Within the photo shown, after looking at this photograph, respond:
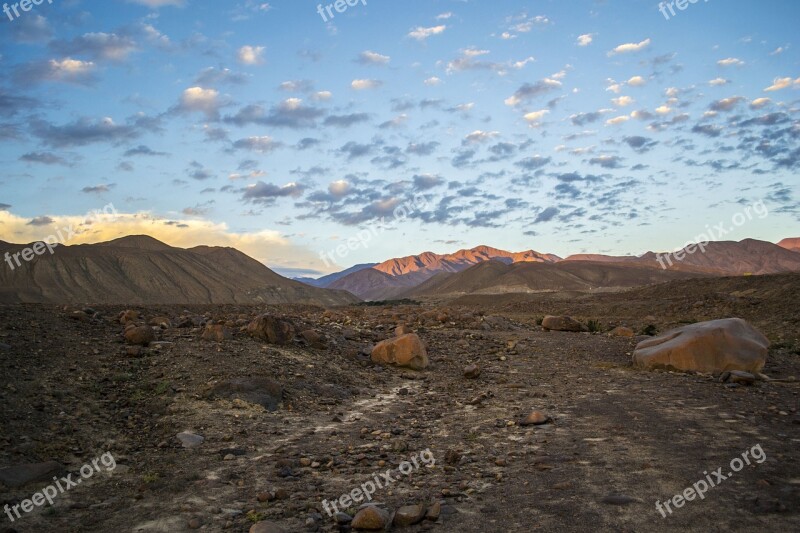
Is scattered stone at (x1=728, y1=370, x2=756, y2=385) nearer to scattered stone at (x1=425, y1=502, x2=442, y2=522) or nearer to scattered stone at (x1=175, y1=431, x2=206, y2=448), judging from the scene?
scattered stone at (x1=425, y1=502, x2=442, y2=522)

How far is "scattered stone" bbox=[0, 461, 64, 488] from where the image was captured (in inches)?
227

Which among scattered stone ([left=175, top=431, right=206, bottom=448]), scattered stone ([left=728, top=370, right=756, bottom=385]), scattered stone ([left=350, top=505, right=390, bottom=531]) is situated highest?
scattered stone ([left=175, top=431, right=206, bottom=448])

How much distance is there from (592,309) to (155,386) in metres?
30.5

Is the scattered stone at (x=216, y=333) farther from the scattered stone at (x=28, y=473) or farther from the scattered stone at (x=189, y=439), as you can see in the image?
the scattered stone at (x=28, y=473)

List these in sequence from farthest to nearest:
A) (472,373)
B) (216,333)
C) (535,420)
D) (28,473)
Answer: (472,373) < (216,333) < (535,420) < (28,473)

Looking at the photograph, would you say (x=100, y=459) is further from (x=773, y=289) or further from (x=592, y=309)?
(x=773, y=289)

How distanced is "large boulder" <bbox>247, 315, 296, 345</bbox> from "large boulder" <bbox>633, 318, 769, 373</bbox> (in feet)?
31.5

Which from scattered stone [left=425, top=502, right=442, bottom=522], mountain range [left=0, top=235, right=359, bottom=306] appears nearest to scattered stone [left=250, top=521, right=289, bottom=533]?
scattered stone [left=425, top=502, right=442, bottom=522]

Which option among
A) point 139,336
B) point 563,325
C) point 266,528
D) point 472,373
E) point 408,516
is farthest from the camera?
point 563,325

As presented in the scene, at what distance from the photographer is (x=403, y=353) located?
14.4m

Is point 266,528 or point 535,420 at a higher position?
point 266,528

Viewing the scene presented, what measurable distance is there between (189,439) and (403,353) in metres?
7.59

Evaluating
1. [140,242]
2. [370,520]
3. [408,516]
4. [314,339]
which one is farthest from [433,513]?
[140,242]

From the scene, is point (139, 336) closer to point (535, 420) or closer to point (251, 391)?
point (251, 391)
